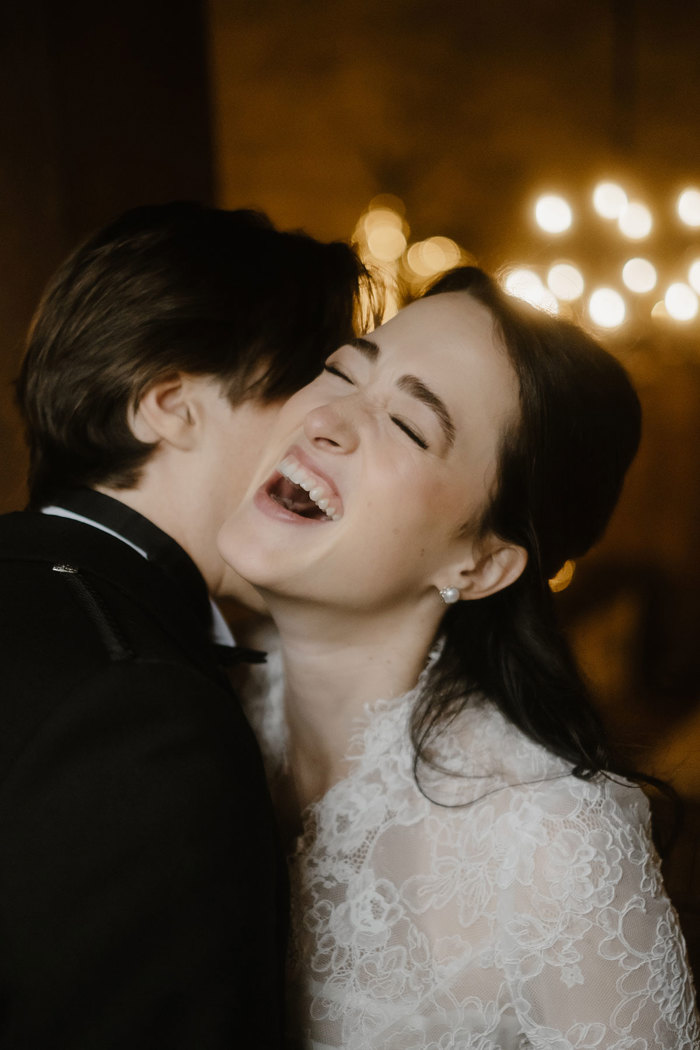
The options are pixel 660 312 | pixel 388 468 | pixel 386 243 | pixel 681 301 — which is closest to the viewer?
pixel 388 468

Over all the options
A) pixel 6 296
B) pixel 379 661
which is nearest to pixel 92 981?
pixel 379 661

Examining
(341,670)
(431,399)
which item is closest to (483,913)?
(341,670)

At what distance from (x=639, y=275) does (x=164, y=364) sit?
9.72ft

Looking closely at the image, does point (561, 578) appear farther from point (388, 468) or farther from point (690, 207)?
point (690, 207)

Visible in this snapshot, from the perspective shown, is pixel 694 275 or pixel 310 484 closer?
pixel 310 484

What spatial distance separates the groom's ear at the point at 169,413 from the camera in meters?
1.66

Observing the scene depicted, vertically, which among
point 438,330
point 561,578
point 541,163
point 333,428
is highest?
point 541,163

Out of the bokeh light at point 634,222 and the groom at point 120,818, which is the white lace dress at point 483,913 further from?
the bokeh light at point 634,222

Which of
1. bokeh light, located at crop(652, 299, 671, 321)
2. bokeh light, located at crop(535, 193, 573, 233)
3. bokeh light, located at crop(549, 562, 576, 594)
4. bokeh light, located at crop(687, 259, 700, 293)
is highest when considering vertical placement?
bokeh light, located at crop(535, 193, 573, 233)

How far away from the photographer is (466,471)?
4.97 ft

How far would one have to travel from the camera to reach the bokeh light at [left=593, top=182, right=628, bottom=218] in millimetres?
4016

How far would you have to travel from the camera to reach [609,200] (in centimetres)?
405

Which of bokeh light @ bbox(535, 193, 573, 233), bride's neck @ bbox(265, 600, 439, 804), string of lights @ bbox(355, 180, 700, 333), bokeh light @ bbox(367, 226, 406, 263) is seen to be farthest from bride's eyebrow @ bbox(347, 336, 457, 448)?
bokeh light @ bbox(367, 226, 406, 263)

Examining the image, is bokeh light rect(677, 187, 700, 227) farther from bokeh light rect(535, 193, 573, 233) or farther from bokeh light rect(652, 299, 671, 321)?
bokeh light rect(535, 193, 573, 233)
